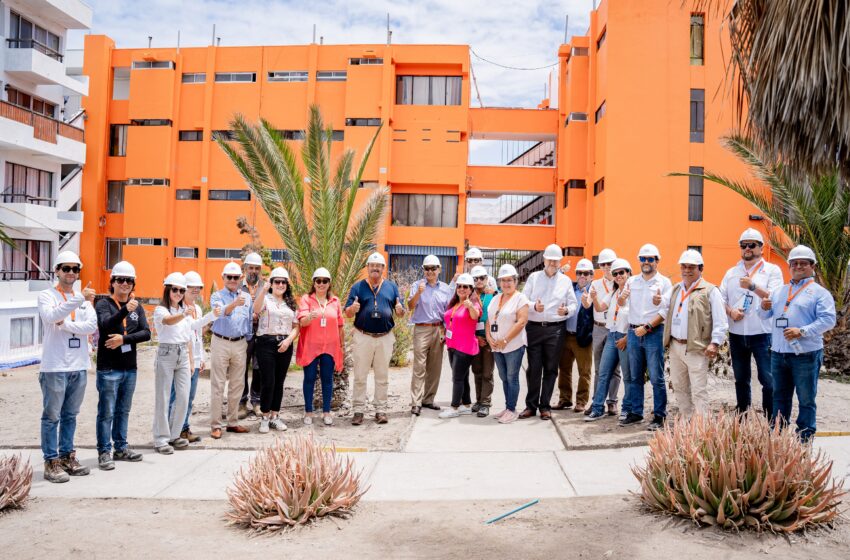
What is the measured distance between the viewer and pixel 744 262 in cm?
739

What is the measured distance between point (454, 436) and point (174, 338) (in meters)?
3.34

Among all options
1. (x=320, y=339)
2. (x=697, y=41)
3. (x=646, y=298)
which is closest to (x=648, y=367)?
(x=646, y=298)

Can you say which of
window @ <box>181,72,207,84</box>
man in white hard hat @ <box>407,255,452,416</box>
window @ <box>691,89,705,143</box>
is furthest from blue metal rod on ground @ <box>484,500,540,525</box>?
window @ <box>181,72,207,84</box>

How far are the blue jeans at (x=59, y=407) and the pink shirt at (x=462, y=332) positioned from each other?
4.30 meters

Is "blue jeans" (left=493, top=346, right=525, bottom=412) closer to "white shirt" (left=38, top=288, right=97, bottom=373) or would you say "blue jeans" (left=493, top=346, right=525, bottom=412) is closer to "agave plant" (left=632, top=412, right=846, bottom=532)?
"agave plant" (left=632, top=412, right=846, bottom=532)

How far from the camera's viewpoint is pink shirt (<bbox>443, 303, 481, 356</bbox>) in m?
8.64

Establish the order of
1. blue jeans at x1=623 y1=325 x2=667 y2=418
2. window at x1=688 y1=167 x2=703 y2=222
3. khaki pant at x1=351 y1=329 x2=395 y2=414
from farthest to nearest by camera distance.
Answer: window at x1=688 y1=167 x2=703 y2=222
khaki pant at x1=351 y1=329 x2=395 y2=414
blue jeans at x1=623 y1=325 x2=667 y2=418

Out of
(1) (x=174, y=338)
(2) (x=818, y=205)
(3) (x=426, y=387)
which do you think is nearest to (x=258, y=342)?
(1) (x=174, y=338)

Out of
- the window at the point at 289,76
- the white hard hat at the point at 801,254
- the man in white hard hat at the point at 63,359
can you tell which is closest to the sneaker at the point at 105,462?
the man in white hard hat at the point at 63,359

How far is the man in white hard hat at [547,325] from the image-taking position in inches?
334

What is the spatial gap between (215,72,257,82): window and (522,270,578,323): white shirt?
26193 millimetres

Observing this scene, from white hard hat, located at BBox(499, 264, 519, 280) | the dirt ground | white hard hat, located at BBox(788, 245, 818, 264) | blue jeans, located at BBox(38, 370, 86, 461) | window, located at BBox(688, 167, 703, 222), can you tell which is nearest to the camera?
the dirt ground

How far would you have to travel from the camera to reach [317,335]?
818 cm

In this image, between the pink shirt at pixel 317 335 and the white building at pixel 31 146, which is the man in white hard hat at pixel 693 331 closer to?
the pink shirt at pixel 317 335
